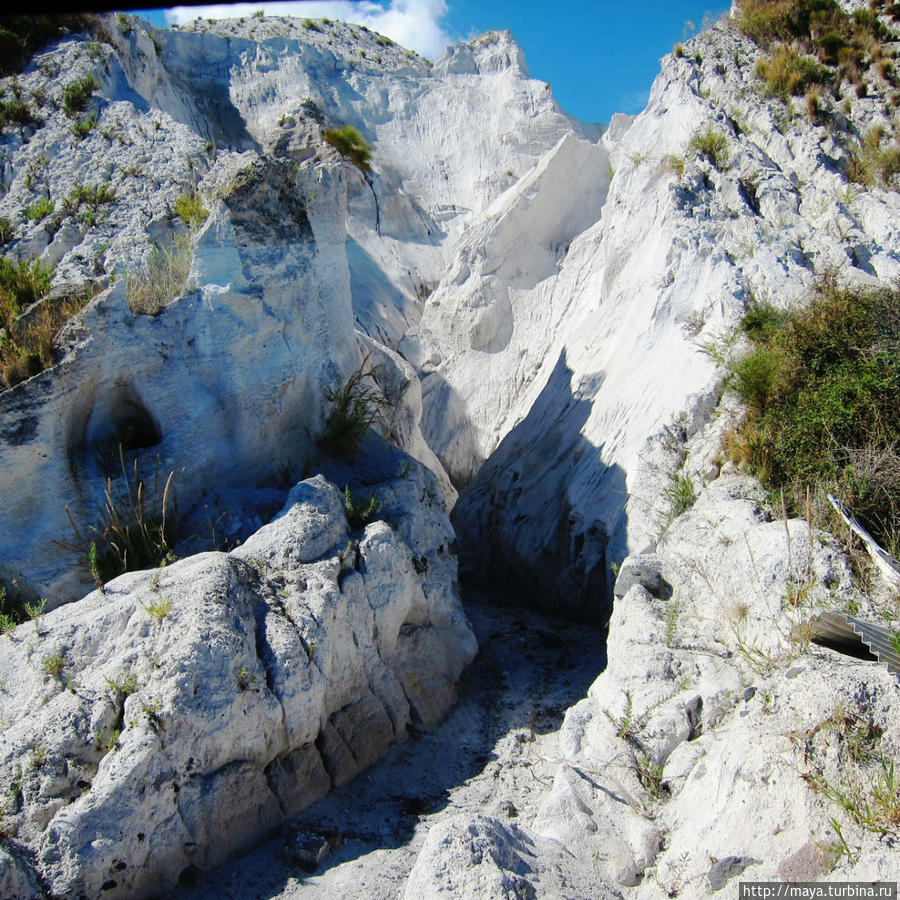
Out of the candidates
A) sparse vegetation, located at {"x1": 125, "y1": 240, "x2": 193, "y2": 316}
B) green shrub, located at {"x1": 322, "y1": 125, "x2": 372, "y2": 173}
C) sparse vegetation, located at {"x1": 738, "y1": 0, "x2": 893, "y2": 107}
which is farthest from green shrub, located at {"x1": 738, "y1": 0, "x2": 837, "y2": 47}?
sparse vegetation, located at {"x1": 125, "y1": 240, "x2": 193, "y2": 316}

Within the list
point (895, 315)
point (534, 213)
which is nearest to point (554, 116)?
point (534, 213)

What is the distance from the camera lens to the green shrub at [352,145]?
733 inches

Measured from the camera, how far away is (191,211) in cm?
945

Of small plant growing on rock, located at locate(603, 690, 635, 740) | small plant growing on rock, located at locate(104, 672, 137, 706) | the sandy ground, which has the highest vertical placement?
small plant growing on rock, located at locate(104, 672, 137, 706)

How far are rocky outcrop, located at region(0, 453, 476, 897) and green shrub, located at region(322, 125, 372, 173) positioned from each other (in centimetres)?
1396

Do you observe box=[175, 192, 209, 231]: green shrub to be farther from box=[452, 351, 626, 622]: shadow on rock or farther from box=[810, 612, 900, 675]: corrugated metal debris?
box=[810, 612, 900, 675]: corrugated metal debris

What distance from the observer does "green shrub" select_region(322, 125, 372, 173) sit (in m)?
18.6

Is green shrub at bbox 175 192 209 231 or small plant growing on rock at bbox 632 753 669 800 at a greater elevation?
green shrub at bbox 175 192 209 231

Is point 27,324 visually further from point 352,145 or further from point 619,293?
point 352,145

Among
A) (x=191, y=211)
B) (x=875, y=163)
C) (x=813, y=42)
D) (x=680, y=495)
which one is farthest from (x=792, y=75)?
(x=191, y=211)

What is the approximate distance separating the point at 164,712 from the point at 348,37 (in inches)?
1018

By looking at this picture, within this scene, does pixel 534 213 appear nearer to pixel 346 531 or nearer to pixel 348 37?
pixel 346 531

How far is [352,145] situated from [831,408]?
51.7 feet

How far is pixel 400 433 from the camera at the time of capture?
35.4 feet
